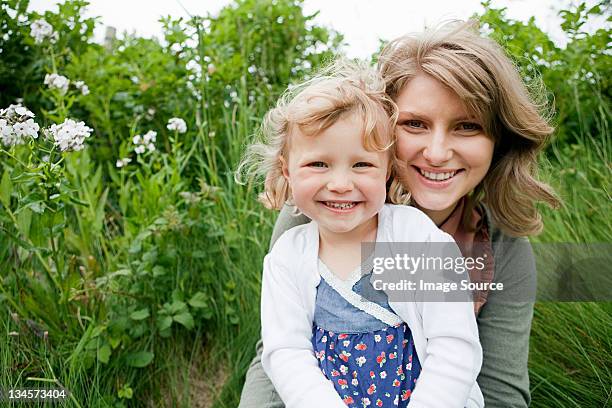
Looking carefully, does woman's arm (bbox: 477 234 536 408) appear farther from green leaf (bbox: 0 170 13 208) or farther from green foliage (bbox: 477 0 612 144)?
green leaf (bbox: 0 170 13 208)

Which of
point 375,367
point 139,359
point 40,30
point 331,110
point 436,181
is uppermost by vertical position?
point 40,30

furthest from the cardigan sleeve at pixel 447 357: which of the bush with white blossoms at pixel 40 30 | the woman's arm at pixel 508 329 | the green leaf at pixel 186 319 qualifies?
Answer: the bush with white blossoms at pixel 40 30

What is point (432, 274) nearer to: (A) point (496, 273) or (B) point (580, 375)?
(A) point (496, 273)

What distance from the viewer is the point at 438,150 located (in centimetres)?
189

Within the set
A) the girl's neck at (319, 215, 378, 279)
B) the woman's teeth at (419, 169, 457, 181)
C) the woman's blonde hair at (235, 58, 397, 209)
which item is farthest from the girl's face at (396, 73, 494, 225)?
the girl's neck at (319, 215, 378, 279)

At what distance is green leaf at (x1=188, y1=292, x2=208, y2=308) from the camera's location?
101 inches

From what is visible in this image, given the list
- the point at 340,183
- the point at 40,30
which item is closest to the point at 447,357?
the point at 340,183

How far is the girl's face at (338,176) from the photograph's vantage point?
1.63m

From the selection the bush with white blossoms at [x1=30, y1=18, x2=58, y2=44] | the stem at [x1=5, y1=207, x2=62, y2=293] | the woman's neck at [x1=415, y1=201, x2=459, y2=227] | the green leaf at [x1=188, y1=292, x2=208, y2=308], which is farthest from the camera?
the bush with white blossoms at [x1=30, y1=18, x2=58, y2=44]

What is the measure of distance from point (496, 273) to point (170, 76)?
1892 mm

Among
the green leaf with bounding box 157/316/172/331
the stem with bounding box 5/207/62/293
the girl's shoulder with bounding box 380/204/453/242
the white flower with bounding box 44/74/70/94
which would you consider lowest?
the green leaf with bounding box 157/316/172/331

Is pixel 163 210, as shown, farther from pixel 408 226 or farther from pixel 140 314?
pixel 408 226

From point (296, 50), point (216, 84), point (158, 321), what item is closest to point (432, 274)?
point (158, 321)

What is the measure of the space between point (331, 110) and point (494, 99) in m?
0.58
